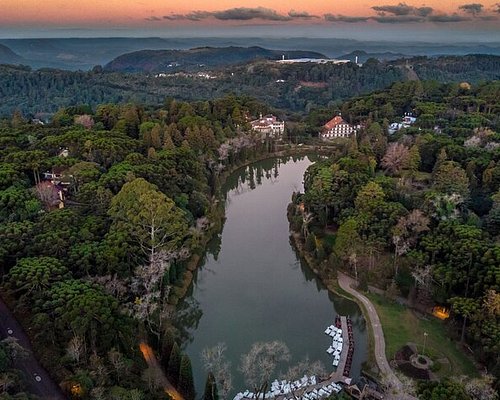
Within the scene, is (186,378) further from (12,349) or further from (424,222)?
(424,222)

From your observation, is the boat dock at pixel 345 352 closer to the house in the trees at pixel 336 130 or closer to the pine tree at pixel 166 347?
the pine tree at pixel 166 347

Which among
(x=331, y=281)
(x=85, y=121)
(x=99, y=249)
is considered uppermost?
(x=85, y=121)

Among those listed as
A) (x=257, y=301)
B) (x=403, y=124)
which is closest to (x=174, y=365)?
(x=257, y=301)

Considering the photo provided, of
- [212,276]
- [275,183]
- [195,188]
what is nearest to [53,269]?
[212,276]

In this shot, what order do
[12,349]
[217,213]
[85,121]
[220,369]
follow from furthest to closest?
[85,121], [217,213], [220,369], [12,349]

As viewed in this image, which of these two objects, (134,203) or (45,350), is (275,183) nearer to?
(134,203)

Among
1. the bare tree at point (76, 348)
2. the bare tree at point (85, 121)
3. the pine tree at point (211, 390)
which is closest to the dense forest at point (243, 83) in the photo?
the bare tree at point (85, 121)

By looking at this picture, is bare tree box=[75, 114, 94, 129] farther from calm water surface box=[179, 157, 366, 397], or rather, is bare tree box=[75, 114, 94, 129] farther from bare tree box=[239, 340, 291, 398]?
bare tree box=[239, 340, 291, 398]
